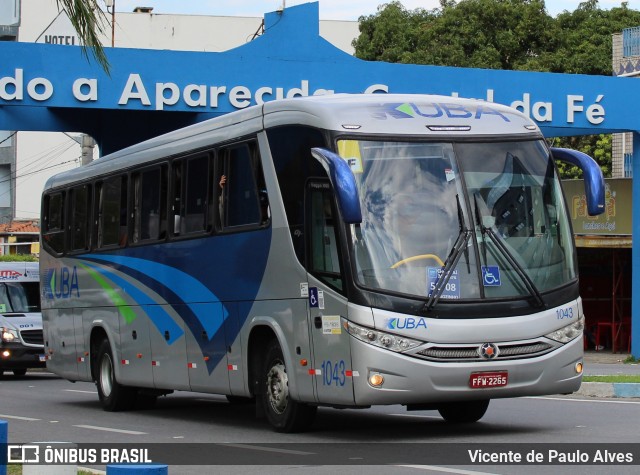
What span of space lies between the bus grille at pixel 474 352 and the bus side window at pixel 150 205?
537 cm

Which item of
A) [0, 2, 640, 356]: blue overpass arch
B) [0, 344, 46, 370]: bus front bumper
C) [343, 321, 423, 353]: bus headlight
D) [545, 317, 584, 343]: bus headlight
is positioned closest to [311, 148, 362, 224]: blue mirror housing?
[343, 321, 423, 353]: bus headlight

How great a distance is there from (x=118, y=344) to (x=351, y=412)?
3712 millimetres

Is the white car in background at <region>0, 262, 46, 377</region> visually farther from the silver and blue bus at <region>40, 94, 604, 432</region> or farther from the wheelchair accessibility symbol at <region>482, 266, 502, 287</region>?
the wheelchair accessibility symbol at <region>482, 266, 502, 287</region>

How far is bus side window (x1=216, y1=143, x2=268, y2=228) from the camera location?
544 inches

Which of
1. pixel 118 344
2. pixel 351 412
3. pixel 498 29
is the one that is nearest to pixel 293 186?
pixel 351 412

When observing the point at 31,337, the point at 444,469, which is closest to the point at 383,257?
the point at 444,469

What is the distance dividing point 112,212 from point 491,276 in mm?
7576

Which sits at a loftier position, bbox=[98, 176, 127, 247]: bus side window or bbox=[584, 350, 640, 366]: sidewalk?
bbox=[98, 176, 127, 247]: bus side window

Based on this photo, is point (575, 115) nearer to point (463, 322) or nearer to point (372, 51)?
point (463, 322)

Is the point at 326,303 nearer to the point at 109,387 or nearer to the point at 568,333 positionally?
the point at 568,333

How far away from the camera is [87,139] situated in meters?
32.3

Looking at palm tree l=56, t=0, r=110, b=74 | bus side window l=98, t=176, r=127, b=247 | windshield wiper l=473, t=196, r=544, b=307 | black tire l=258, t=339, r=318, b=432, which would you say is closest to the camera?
palm tree l=56, t=0, r=110, b=74

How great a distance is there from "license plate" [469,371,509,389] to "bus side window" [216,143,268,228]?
9.62ft

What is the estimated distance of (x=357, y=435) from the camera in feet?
43.4
